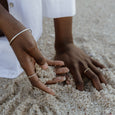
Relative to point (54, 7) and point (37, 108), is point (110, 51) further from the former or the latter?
point (37, 108)

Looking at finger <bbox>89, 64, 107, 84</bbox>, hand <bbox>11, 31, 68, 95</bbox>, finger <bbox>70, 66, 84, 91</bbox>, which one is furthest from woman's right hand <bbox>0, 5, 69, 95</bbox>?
finger <bbox>89, 64, 107, 84</bbox>

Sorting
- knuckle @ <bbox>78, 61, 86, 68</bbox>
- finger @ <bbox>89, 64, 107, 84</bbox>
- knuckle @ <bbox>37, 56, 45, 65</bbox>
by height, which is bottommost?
finger @ <bbox>89, 64, 107, 84</bbox>

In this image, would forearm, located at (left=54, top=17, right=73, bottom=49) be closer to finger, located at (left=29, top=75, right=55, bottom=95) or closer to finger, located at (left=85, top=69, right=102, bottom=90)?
finger, located at (left=85, top=69, right=102, bottom=90)

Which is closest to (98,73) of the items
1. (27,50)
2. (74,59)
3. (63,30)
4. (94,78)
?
(94,78)

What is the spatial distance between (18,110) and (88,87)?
0.47 m

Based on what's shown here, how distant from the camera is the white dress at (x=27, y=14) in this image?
119cm

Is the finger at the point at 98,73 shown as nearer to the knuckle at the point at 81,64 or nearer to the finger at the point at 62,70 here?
the knuckle at the point at 81,64

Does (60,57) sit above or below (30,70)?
below

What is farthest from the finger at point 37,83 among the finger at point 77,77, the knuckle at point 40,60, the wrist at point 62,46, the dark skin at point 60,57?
the wrist at point 62,46

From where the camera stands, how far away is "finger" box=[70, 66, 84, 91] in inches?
44.6

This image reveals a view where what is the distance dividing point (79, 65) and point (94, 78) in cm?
15

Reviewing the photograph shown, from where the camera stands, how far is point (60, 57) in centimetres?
134

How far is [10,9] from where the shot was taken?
116 centimetres

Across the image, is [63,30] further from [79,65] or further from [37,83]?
[37,83]
